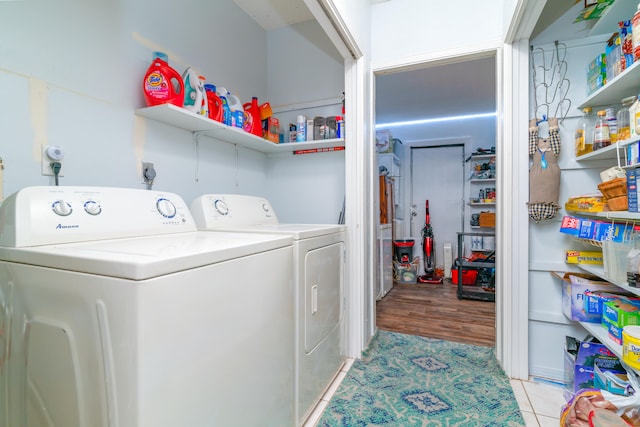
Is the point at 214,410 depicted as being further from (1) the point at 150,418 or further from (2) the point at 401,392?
(2) the point at 401,392

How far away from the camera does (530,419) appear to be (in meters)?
1.47

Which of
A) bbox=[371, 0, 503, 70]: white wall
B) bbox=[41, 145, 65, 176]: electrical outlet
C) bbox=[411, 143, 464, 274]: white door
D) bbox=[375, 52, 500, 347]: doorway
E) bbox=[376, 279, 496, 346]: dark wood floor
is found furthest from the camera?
bbox=[411, 143, 464, 274]: white door

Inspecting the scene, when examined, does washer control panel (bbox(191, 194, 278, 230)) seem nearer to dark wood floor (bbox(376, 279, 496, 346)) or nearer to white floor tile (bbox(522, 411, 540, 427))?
dark wood floor (bbox(376, 279, 496, 346))

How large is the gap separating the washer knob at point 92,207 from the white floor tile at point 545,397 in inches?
88.9

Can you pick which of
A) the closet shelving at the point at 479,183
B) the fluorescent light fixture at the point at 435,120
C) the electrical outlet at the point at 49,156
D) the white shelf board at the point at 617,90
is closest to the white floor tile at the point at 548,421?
the white shelf board at the point at 617,90

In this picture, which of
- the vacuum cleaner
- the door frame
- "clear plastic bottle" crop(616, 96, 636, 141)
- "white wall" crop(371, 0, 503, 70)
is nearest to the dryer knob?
Result: "white wall" crop(371, 0, 503, 70)

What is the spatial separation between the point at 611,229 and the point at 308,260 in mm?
1444

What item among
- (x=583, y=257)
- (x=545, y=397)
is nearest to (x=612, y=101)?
(x=583, y=257)

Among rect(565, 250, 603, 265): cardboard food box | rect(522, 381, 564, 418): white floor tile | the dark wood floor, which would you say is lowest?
the dark wood floor

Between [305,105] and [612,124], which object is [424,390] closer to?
[612,124]

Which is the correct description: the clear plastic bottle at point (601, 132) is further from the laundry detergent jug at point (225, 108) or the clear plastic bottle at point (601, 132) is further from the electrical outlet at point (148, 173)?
the electrical outlet at point (148, 173)

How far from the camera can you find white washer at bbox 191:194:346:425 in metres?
1.42

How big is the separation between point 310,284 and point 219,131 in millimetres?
1194

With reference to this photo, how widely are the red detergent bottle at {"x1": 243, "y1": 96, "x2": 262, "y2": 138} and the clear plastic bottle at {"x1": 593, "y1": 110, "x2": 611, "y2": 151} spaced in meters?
2.05
